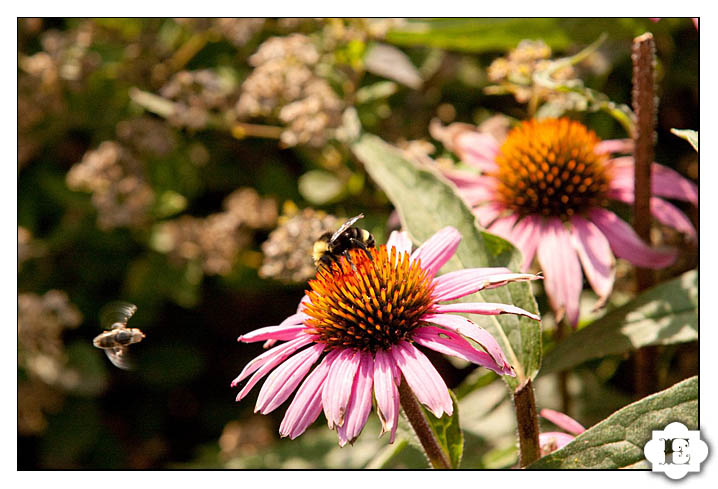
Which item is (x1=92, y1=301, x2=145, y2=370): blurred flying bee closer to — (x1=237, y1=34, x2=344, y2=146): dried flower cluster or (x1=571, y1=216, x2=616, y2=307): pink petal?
(x1=237, y1=34, x2=344, y2=146): dried flower cluster

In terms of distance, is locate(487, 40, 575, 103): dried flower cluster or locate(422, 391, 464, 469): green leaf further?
locate(487, 40, 575, 103): dried flower cluster

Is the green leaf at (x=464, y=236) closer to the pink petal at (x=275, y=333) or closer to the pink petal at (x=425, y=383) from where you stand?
the pink petal at (x=425, y=383)

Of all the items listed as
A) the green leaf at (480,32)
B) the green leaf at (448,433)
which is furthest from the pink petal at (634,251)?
the green leaf at (480,32)

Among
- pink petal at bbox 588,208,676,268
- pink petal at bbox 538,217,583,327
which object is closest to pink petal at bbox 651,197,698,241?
pink petal at bbox 588,208,676,268

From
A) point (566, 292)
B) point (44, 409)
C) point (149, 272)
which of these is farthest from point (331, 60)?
point (44, 409)

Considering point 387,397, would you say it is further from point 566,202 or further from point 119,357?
point 566,202

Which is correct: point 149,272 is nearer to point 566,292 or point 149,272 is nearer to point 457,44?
point 457,44
